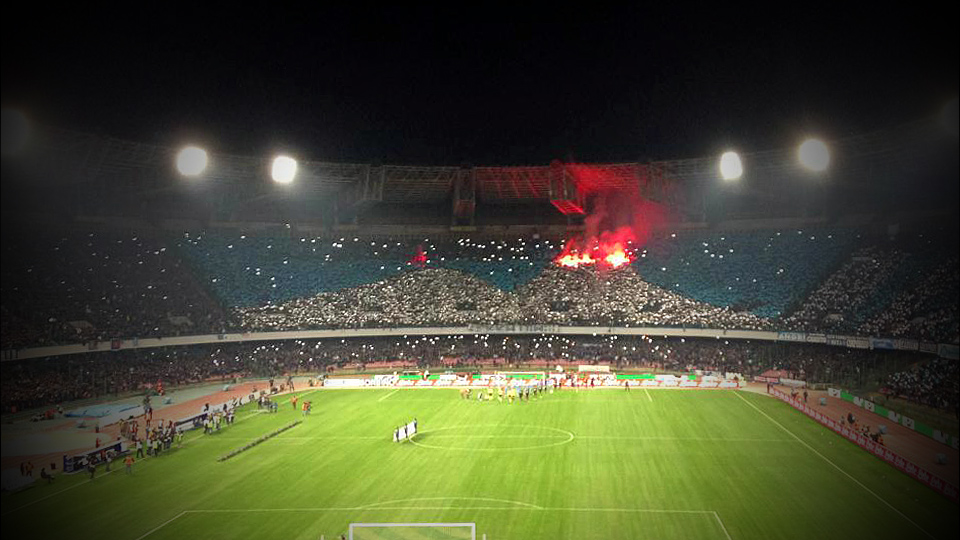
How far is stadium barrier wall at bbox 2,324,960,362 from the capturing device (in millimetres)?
42094

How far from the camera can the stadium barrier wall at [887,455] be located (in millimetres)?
26127

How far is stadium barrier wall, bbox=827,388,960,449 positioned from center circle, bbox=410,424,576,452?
59.2ft

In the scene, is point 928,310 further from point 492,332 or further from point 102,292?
point 102,292

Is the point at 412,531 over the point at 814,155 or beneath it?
beneath

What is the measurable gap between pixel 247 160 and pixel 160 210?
42.2ft

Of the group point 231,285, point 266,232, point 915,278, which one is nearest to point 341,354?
point 231,285

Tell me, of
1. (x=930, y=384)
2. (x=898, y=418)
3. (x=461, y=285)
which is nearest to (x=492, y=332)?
(x=461, y=285)

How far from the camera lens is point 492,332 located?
2645 inches

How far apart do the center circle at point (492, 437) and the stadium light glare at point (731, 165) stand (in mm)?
30514

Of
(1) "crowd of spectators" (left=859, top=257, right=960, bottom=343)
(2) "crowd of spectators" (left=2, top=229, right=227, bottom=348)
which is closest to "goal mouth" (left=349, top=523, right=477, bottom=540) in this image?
(2) "crowd of spectators" (left=2, top=229, right=227, bottom=348)

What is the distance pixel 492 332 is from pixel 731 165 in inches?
1074

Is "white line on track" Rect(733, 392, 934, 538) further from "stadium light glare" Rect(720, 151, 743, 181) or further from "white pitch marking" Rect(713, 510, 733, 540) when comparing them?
"stadium light glare" Rect(720, 151, 743, 181)

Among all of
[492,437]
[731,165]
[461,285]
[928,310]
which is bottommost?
[492,437]

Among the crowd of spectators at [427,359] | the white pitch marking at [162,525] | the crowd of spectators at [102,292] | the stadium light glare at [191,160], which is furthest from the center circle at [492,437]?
the stadium light glare at [191,160]
